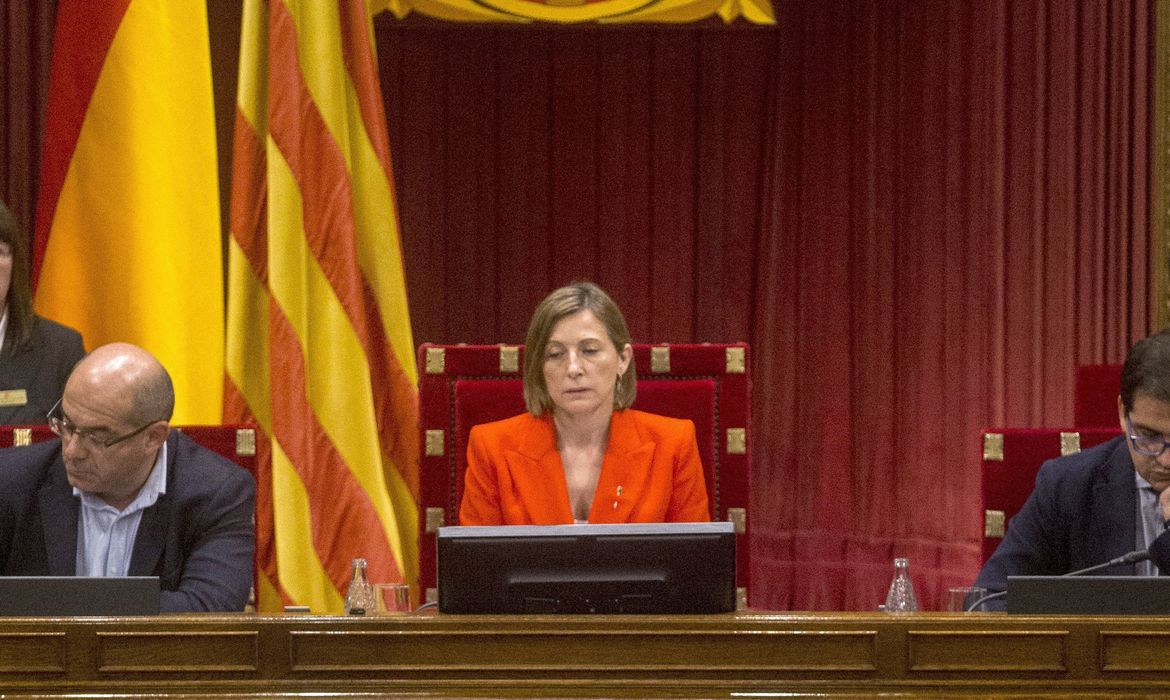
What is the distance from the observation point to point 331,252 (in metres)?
3.65

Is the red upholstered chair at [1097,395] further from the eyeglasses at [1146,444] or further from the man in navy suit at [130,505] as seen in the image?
the man in navy suit at [130,505]

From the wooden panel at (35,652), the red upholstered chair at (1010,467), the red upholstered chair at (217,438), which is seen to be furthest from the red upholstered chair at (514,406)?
the wooden panel at (35,652)

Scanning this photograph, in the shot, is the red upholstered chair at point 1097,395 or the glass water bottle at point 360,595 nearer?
the glass water bottle at point 360,595

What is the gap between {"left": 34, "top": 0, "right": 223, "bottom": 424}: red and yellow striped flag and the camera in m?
3.63

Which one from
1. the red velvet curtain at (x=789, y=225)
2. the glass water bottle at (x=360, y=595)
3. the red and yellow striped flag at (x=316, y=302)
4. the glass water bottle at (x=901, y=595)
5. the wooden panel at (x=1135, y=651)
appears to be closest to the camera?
the wooden panel at (x=1135, y=651)

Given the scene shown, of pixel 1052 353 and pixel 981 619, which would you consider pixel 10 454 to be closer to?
pixel 981 619

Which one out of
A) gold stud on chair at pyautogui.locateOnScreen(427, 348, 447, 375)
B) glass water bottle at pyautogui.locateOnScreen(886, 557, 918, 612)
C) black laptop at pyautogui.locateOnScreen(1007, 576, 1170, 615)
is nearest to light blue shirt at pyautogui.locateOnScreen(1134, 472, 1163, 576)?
glass water bottle at pyautogui.locateOnScreen(886, 557, 918, 612)

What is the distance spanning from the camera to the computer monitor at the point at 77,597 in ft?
5.55

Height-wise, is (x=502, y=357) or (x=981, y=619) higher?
(x=502, y=357)

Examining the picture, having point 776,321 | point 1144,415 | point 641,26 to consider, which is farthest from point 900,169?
point 1144,415

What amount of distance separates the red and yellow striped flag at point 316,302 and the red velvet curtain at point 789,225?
1463 mm

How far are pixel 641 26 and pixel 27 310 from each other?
2.87m

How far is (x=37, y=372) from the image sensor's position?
2975 mm

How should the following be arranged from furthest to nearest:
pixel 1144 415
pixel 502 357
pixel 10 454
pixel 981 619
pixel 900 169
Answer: pixel 900 169 < pixel 502 357 < pixel 10 454 < pixel 1144 415 < pixel 981 619
